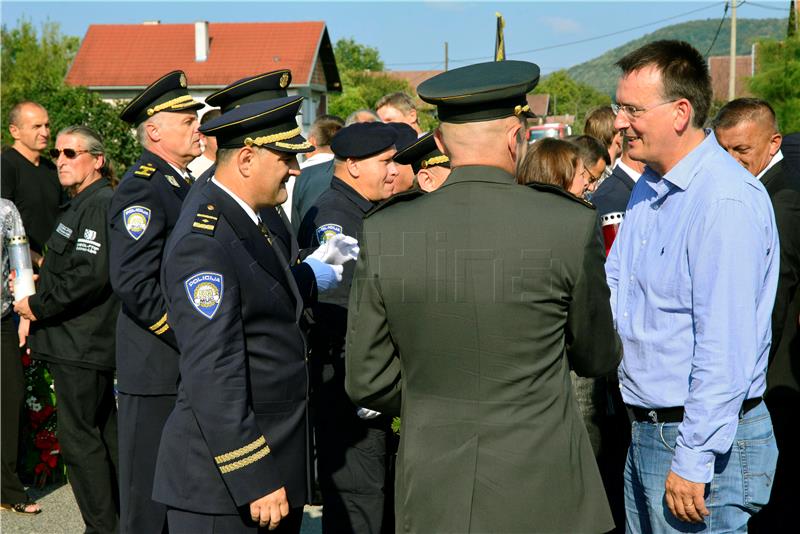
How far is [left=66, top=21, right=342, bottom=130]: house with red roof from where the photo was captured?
53.2 metres

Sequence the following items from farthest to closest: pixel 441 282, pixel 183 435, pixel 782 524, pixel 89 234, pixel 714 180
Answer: pixel 89 234, pixel 782 524, pixel 183 435, pixel 714 180, pixel 441 282

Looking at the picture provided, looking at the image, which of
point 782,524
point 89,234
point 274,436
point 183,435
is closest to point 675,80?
point 274,436

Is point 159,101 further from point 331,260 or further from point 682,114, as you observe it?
point 682,114

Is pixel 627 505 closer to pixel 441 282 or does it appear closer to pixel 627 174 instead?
pixel 441 282

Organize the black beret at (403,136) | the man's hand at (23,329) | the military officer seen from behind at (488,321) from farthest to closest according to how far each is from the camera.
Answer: the man's hand at (23,329), the black beret at (403,136), the military officer seen from behind at (488,321)

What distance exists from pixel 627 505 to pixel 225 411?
4.73ft

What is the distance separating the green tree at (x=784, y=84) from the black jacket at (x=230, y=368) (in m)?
23.0

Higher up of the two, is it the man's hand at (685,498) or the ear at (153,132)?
the ear at (153,132)

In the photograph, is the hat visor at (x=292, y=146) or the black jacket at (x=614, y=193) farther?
the black jacket at (x=614, y=193)

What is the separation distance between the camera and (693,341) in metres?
2.87

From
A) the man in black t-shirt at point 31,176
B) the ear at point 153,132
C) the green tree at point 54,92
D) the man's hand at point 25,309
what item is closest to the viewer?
the ear at point 153,132

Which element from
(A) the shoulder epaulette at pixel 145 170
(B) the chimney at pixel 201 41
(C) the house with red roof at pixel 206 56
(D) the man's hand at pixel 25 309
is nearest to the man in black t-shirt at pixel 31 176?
(D) the man's hand at pixel 25 309

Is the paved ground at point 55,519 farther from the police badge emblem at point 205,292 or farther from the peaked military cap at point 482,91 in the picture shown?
the peaked military cap at point 482,91

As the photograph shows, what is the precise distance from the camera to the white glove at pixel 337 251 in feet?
12.4
